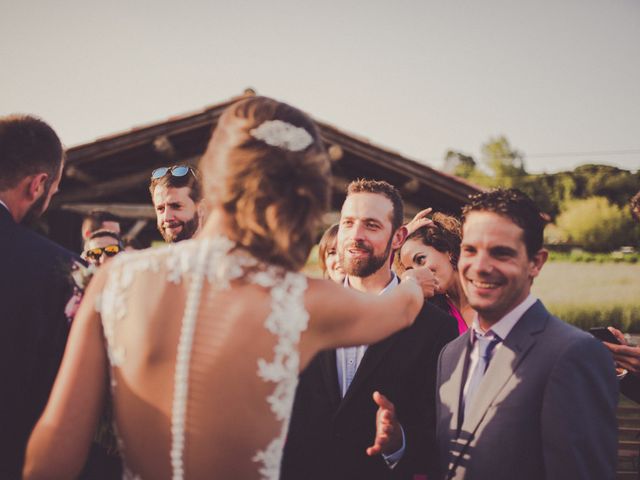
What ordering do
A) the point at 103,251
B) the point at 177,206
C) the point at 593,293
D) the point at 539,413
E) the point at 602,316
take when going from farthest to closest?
the point at 593,293, the point at 602,316, the point at 103,251, the point at 177,206, the point at 539,413

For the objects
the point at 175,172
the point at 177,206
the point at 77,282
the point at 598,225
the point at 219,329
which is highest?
the point at 598,225

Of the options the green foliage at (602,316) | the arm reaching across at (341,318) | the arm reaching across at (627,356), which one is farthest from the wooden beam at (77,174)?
the green foliage at (602,316)

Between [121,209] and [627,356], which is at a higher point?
[121,209]

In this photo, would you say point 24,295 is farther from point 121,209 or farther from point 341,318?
point 121,209

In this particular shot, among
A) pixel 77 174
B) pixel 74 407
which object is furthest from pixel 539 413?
pixel 77 174

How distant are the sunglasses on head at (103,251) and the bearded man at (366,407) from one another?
2654mm

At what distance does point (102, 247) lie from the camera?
4598mm

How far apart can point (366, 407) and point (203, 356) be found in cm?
149

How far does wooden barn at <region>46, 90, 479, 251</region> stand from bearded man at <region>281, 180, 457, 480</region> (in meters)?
5.61

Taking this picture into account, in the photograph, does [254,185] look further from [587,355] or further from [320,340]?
[587,355]

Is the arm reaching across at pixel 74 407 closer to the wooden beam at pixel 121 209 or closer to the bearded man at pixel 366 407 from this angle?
the bearded man at pixel 366 407

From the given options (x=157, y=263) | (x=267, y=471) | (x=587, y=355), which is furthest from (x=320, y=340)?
(x=587, y=355)

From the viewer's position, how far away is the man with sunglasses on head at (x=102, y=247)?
175 inches

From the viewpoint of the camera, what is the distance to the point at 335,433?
8.15 feet
